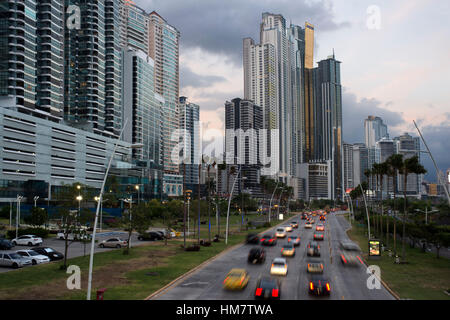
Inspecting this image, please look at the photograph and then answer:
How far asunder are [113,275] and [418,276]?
28.4 meters

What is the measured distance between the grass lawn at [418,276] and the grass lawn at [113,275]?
61.7 feet

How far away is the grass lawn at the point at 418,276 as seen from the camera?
1096 inches

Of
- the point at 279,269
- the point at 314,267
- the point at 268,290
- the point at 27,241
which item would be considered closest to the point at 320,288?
the point at 268,290

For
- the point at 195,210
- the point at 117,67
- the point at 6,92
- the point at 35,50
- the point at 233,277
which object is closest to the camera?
the point at 233,277

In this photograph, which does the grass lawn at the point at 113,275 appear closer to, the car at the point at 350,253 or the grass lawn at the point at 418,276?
the car at the point at 350,253

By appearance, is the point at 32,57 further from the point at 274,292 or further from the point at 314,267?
the point at 274,292

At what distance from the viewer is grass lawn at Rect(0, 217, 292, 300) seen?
2605 centimetres

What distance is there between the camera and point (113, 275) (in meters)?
32.7

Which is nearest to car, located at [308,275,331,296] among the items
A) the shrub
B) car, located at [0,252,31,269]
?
car, located at [0,252,31,269]
